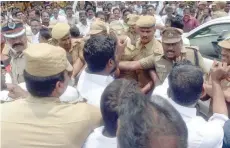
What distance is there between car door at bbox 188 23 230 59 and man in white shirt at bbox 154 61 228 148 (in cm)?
184

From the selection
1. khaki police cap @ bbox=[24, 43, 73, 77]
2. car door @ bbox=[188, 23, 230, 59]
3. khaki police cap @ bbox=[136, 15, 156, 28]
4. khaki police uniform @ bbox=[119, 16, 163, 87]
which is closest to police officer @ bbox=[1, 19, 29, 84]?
khaki police uniform @ bbox=[119, 16, 163, 87]

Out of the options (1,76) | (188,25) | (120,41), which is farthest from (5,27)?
(188,25)

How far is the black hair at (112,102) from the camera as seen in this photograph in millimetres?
1647

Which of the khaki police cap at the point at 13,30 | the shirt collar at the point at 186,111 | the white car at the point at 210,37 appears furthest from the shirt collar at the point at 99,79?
the white car at the point at 210,37

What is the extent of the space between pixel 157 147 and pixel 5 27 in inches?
108

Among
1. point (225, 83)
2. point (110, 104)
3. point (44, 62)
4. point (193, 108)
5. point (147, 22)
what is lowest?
point (225, 83)

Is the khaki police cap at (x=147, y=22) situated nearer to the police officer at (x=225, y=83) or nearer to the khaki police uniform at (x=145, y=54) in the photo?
the khaki police uniform at (x=145, y=54)

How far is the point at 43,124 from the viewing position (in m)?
1.66

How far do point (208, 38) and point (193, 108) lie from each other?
7.58 feet

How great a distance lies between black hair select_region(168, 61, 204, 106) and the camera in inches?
73.0

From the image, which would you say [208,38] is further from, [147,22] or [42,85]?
[42,85]

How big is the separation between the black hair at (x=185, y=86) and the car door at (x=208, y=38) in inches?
74.1

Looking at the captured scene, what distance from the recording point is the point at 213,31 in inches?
157

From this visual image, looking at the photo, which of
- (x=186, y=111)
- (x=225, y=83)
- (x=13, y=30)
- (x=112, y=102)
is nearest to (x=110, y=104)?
(x=112, y=102)
